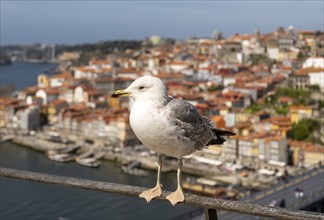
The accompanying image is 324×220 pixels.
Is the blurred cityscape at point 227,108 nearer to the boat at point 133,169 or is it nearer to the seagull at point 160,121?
the boat at point 133,169

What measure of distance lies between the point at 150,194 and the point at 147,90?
0.12m

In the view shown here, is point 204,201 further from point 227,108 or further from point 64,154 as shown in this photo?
point 227,108

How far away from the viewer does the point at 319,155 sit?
27.6 ft

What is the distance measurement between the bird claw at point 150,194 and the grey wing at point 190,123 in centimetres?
7

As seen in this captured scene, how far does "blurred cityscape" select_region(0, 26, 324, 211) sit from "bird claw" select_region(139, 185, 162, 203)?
3838mm

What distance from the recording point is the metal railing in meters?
0.50

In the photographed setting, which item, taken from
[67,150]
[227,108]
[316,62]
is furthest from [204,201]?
[316,62]

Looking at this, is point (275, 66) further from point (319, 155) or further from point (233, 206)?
point (233, 206)

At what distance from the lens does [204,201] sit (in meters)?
0.57

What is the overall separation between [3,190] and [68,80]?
10577 mm

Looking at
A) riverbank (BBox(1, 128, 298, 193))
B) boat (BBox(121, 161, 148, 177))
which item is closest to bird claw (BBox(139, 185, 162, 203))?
riverbank (BBox(1, 128, 298, 193))

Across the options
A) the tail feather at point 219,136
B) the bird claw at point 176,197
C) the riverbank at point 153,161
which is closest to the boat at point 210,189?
the riverbank at point 153,161

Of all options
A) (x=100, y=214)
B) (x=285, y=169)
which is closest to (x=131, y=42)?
(x=285, y=169)

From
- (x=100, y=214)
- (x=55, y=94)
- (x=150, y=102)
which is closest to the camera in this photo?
(x=150, y=102)
